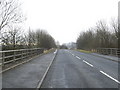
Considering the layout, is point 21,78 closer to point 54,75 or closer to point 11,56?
point 54,75

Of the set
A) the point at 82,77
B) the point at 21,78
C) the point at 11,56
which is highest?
the point at 11,56

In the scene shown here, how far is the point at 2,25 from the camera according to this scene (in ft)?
59.2

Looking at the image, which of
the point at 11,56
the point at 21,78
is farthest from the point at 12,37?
the point at 21,78

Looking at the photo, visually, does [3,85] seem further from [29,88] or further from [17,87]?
[29,88]

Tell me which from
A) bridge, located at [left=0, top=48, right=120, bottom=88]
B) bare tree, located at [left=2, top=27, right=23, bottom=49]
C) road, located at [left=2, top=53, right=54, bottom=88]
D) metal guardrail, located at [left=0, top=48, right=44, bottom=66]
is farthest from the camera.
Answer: bare tree, located at [left=2, top=27, right=23, bottom=49]

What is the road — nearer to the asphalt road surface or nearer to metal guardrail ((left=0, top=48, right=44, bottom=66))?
the asphalt road surface

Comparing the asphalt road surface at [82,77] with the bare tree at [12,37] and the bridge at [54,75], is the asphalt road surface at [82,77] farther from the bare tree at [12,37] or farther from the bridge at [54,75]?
the bare tree at [12,37]

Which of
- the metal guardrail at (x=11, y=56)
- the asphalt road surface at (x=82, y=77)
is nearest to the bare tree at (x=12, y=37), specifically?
the metal guardrail at (x=11, y=56)

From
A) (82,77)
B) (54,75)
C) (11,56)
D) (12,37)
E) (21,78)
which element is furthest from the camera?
(12,37)

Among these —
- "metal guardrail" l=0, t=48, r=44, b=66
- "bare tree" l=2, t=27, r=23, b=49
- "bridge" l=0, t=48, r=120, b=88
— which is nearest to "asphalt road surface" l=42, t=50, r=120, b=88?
"bridge" l=0, t=48, r=120, b=88

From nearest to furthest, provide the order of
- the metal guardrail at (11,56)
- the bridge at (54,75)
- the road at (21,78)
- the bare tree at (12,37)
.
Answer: the road at (21,78) → the bridge at (54,75) → the metal guardrail at (11,56) → the bare tree at (12,37)

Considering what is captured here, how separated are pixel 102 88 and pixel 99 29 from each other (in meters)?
45.7

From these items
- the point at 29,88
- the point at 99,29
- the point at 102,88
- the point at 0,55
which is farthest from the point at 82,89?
the point at 99,29

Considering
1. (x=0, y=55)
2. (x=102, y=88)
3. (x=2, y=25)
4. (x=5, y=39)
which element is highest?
(x=2, y=25)
